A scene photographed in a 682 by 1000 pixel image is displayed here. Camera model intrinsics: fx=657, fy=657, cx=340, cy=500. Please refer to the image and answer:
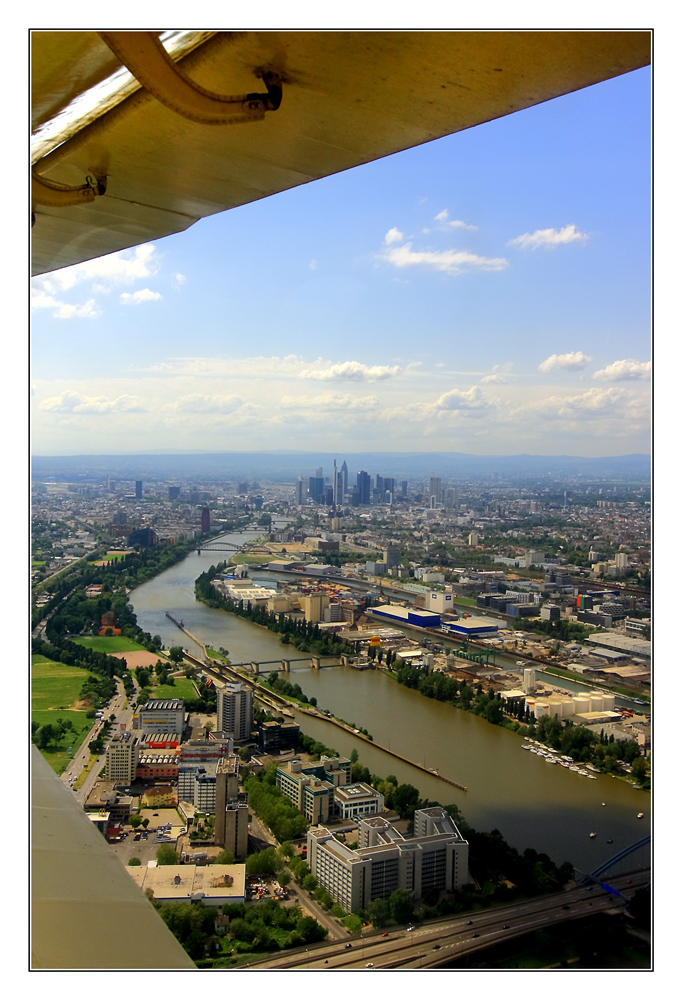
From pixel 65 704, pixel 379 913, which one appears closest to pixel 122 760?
pixel 65 704

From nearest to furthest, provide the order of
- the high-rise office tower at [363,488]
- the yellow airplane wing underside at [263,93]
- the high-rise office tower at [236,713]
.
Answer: the yellow airplane wing underside at [263,93] < the high-rise office tower at [236,713] < the high-rise office tower at [363,488]

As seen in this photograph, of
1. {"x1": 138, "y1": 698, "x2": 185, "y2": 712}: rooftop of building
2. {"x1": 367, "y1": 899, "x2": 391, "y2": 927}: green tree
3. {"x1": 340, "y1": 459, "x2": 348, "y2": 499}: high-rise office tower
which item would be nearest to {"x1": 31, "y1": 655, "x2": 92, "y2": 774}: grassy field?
{"x1": 138, "y1": 698, "x2": 185, "y2": 712}: rooftop of building

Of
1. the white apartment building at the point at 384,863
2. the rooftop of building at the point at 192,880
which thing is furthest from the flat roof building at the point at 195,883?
the white apartment building at the point at 384,863

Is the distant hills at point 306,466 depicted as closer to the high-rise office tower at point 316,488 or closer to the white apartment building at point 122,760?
the high-rise office tower at point 316,488

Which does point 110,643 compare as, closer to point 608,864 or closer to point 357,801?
point 357,801

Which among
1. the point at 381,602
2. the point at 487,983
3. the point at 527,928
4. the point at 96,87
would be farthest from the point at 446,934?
the point at 381,602

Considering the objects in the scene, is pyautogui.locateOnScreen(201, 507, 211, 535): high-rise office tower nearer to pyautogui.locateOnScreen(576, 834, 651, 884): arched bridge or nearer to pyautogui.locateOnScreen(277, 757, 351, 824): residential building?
pyautogui.locateOnScreen(277, 757, 351, 824): residential building
